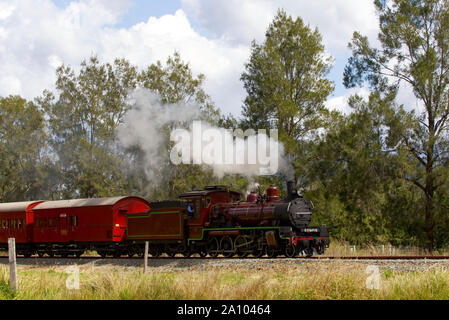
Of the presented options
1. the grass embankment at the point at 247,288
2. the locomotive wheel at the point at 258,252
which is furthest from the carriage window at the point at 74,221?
the grass embankment at the point at 247,288

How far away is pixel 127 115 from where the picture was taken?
3441cm

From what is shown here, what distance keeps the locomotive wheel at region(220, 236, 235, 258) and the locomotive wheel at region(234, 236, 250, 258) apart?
0.18m

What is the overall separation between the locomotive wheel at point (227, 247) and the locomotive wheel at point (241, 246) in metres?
0.18

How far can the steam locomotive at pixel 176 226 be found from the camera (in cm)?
1700

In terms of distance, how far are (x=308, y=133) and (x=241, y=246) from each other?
439 inches

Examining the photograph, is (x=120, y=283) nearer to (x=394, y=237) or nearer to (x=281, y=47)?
(x=281, y=47)

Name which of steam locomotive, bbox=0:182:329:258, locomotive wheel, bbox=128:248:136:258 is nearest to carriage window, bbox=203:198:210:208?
steam locomotive, bbox=0:182:329:258

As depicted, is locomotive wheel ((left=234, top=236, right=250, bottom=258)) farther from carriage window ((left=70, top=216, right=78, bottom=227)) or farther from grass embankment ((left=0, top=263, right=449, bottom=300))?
carriage window ((left=70, top=216, right=78, bottom=227))

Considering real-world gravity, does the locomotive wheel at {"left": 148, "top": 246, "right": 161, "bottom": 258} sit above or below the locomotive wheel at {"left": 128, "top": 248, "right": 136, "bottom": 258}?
above

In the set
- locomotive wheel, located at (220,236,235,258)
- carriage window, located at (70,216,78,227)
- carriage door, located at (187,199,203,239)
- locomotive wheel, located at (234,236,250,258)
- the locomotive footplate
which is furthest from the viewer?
carriage window, located at (70,216,78,227)

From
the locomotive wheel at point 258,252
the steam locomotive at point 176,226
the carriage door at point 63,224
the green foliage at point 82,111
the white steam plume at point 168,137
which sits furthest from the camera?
the green foliage at point 82,111

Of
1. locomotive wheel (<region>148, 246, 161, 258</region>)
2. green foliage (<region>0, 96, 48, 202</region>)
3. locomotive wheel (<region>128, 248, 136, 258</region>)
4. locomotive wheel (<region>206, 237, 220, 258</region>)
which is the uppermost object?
green foliage (<region>0, 96, 48, 202</region>)

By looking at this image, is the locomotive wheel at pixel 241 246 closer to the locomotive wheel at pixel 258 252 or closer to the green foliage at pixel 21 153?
the locomotive wheel at pixel 258 252

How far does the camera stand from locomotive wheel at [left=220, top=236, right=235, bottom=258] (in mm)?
17859
